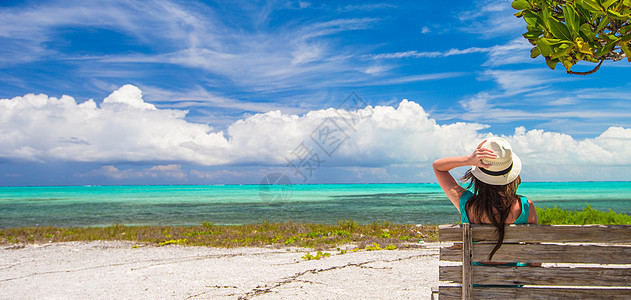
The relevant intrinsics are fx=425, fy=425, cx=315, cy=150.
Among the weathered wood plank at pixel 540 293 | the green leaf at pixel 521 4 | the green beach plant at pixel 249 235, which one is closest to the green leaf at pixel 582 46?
the green leaf at pixel 521 4

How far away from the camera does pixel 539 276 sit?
3.49 metres

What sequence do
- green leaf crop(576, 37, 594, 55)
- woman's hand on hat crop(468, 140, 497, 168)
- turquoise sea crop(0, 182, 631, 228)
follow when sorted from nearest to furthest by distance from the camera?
woman's hand on hat crop(468, 140, 497, 168), green leaf crop(576, 37, 594, 55), turquoise sea crop(0, 182, 631, 228)

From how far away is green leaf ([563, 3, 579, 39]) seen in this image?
362cm

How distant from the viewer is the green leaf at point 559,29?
3781mm

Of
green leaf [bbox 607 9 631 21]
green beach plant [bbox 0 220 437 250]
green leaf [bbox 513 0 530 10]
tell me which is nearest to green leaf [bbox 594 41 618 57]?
green leaf [bbox 607 9 631 21]

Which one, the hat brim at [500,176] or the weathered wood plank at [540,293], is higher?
the hat brim at [500,176]

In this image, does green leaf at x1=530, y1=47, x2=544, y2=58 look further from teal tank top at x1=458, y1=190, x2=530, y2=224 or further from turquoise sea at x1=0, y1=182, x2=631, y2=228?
turquoise sea at x1=0, y1=182, x2=631, y2=228

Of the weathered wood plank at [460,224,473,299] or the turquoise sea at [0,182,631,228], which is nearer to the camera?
the weathered wood plank at [460,224,473,299]

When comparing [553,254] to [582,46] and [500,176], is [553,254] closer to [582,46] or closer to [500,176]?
[500,176]

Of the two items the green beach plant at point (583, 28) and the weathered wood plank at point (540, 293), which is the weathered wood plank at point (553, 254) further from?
the green beach plant at point (583, 28)

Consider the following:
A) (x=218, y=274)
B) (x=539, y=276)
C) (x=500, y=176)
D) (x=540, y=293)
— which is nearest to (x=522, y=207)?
(x=500, y=176)

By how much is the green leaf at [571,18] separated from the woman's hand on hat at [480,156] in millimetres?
1404

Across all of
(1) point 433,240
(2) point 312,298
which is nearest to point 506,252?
(2) point 312,298

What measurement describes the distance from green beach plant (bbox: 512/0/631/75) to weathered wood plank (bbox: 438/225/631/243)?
5.30 feet
